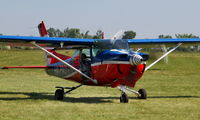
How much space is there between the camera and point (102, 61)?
12.3m

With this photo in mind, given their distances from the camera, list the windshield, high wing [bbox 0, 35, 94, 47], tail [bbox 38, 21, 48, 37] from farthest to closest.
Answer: tail [bbox 38, 21, 48, 37] < high wing [bbox 0, 35, 94, 47] < the windshield

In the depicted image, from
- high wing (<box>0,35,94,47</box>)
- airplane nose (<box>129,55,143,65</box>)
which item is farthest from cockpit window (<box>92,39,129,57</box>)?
airplane nose (<box>129,55,143,65</box>)

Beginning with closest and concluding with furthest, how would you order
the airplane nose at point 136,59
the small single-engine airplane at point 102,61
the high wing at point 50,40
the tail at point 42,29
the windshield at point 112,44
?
1. the airplane nose at point 136,59
2. the small single-engine airplane at point 102,61
3. the windshield at point 112,44
4. the high wing at point 50,40
5. the tail at point 42,29

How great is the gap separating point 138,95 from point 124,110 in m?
3.16

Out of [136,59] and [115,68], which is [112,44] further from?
[136,59]

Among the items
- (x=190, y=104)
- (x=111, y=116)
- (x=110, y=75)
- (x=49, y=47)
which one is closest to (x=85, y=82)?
(x=110, y=75)

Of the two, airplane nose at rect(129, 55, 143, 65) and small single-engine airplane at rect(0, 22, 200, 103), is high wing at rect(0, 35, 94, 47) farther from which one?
airplane nose at rect(129, 55, 143, 65)

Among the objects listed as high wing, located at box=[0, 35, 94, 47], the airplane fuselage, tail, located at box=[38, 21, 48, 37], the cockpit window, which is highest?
tail, located at box=[38, 21, 48, 37]

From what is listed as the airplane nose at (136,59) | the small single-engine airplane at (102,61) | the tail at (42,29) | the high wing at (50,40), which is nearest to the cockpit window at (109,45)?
the small single-engine airplane at (102,61)

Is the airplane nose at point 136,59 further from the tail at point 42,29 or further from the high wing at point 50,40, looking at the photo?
the tail at point 42,29

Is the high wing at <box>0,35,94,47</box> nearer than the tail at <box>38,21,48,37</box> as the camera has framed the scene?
Yes

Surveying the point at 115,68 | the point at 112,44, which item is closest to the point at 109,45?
the point at 112,44

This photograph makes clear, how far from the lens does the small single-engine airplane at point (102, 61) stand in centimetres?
1189

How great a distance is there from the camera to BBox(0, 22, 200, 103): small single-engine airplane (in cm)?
1189
